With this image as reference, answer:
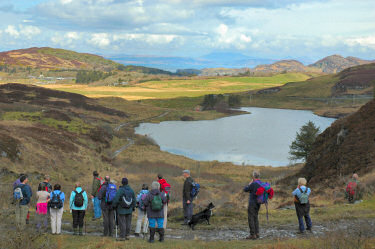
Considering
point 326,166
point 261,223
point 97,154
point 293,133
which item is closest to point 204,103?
point 293,133

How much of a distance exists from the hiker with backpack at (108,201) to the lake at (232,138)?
2122 inches

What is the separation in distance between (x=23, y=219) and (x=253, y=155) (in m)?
63.6

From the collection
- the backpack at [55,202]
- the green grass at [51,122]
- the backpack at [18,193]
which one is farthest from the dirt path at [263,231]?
the green grass at [51,122]

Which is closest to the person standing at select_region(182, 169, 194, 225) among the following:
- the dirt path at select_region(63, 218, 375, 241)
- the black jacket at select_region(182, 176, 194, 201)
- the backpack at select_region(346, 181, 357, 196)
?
the black jacket at select_region(182, 176, 194, 201)

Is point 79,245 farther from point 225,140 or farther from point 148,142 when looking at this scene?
point 225,140

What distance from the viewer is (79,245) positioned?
1341 centimetres

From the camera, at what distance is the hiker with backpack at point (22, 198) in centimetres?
1494

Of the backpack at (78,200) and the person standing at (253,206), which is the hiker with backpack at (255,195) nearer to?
the person standing at (253,206)

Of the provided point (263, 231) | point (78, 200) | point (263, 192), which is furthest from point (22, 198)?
point (263, 231)

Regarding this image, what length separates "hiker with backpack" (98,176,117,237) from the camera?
590 inches

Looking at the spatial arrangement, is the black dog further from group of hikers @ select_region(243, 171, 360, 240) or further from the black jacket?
group of hikers @ select_region(243, 171, 360, 240)

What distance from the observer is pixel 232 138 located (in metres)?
96.7

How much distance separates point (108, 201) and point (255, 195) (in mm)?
5582

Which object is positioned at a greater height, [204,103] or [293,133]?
[204,103]
